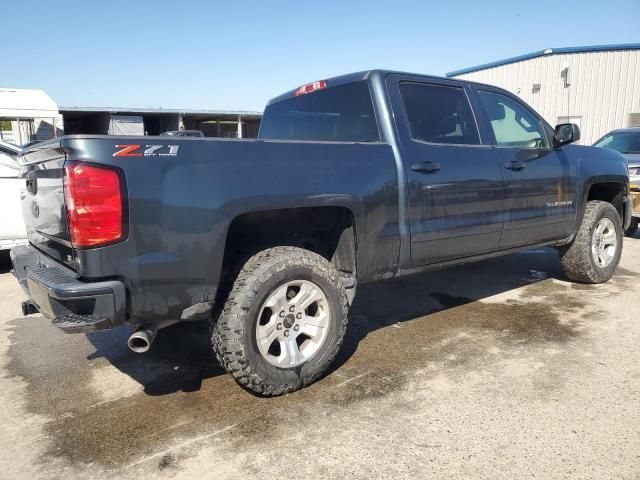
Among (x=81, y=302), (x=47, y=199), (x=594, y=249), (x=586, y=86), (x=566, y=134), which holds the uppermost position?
(x=586, y=86)

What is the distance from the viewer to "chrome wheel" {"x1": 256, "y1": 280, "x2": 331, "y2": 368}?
276 centimetres

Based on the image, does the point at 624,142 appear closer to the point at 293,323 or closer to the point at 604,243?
the point at 604,243

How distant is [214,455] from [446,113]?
2.93m

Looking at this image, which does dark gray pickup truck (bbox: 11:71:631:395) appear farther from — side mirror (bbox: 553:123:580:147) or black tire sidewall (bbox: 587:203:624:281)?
black tire sidewall (bbox: 587:203:624:281)

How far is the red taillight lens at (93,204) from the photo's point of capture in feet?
7.13

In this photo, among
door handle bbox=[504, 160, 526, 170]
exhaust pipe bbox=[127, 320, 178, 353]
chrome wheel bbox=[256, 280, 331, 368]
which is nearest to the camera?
exhaust pipe bbox=[127, 320, 178, 353]

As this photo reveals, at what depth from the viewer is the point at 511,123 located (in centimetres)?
436

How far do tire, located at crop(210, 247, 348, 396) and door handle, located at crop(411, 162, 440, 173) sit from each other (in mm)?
939

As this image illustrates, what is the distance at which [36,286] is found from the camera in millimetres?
2518

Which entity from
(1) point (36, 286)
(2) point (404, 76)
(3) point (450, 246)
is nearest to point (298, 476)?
(1) point (36, 286)

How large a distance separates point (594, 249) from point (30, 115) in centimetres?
1993

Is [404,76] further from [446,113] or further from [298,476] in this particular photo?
[298,476]

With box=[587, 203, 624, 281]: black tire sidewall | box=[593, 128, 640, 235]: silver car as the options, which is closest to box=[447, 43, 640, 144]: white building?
box=[593, 128, 640, 235]: silver car

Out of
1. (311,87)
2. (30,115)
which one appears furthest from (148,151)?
(30,115)
